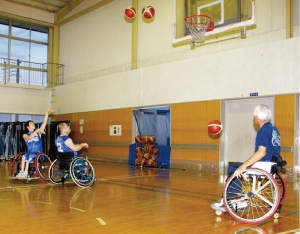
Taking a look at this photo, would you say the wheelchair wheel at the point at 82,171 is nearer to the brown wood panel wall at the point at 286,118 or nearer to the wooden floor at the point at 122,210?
the wooden floor at the point at 122,210

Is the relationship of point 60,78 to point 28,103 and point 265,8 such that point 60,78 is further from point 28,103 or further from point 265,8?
point 265,8

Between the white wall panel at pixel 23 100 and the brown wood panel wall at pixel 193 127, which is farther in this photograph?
the white wall panel at pixel 23 100

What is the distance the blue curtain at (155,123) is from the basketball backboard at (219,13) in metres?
2.57

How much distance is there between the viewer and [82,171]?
6254mm

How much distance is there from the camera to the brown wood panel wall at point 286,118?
7.71 meters

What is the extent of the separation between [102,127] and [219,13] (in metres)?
6.94

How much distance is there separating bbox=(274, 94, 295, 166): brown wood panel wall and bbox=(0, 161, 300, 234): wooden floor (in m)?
1.41

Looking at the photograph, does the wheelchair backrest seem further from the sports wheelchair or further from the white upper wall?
the white upper wall

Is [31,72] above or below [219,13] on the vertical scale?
below

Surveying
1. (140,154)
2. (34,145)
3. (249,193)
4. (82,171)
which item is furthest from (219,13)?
(249,193)

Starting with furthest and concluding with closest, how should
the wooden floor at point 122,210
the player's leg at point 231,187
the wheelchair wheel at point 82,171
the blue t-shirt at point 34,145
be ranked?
the blue t-shirt at point 34,145, the wheelchair wheel at point 82,171, the player's leg at point 231,187, the wooden floor at point 122,210

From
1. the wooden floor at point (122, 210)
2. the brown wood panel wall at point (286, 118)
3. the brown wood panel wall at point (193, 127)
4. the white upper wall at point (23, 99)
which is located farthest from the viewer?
the white upper wall at point (23, 99)

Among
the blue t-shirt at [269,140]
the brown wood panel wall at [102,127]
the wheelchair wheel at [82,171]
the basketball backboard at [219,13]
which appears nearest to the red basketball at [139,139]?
the brown wood panel wall at [102,127]

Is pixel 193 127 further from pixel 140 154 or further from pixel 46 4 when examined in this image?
pixel 46 4
